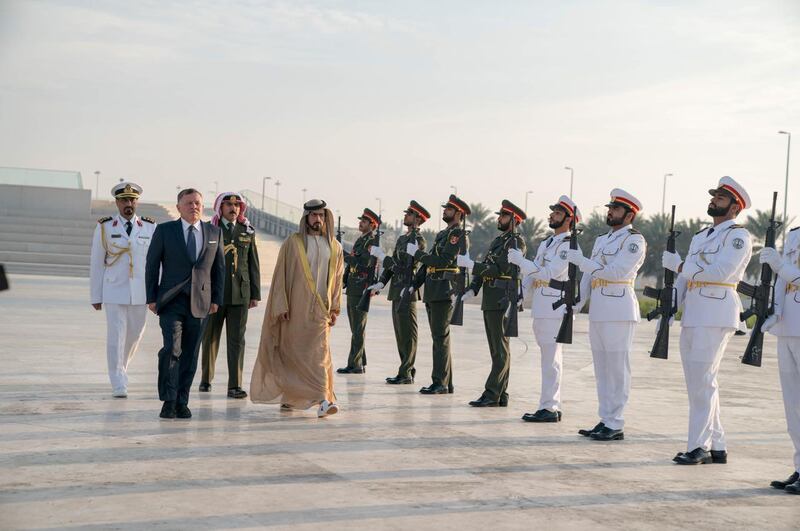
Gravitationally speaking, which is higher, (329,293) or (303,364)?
(329,293)

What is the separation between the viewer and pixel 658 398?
11734 millimetres

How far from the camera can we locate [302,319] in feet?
31.0

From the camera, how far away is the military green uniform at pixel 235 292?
34.4ft

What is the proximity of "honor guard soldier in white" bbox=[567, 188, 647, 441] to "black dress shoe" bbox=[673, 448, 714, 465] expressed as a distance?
3.12 feet

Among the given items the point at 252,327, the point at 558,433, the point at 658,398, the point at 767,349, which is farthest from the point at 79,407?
the point at 767,349

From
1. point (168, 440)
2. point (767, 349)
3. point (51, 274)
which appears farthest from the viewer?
point (51, 274)

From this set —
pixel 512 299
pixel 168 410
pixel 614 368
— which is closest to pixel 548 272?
pixel 512 299

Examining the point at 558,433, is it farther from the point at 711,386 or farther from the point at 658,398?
the point at 658,398

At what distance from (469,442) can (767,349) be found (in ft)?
47.3

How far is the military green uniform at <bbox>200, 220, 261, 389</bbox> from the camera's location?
1049 cm

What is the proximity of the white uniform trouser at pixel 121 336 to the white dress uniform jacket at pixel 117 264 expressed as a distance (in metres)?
0.11

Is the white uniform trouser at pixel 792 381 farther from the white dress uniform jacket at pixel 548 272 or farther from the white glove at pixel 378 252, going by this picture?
the white glove at pixel 378 252

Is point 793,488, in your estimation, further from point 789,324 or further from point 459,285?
point 459,285

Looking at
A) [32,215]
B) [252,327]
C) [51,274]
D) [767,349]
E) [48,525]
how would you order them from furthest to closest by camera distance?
[32,215] < [51,274] < [767,349] < [252,327] < [48,525]
